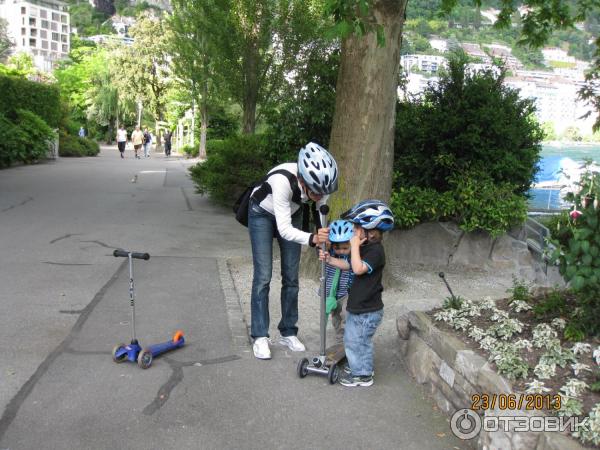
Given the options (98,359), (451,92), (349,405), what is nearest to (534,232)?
(451,92)

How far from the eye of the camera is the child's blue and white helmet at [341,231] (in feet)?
15.5

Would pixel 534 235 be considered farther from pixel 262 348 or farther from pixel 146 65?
pixel 146 65

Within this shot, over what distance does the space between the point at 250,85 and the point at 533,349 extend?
728 inches

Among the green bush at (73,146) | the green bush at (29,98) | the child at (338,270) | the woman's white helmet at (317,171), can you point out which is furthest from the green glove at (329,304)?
the green bush at (73,146)

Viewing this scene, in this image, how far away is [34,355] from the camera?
5.20 metres

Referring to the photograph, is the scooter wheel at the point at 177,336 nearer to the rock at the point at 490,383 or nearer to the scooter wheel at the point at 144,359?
the scooter wheel at the point at 144,359

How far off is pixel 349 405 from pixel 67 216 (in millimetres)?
9557

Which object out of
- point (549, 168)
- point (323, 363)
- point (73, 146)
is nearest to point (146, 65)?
point (73, 146)

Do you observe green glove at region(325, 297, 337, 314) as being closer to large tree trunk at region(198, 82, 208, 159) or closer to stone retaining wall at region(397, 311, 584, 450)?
stone retaining wall at region(397, 311, 584, 450)

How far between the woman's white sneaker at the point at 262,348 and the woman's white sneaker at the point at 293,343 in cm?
27

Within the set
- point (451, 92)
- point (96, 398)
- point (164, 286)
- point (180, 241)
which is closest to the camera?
point (96, 398)

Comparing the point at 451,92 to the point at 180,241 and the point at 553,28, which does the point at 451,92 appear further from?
the point at 180,241

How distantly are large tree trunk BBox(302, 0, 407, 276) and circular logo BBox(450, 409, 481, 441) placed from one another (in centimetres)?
369

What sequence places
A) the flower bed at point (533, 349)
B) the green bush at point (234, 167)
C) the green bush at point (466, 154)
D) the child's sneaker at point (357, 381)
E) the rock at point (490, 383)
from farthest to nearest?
1. the green bush at point (234, 167)
2. the green bush at point (466, 154)
3. the child's sneaker at point (357, 381)
4. the rock at point (490, 383)
5. the flower bed at point (533, 349)
